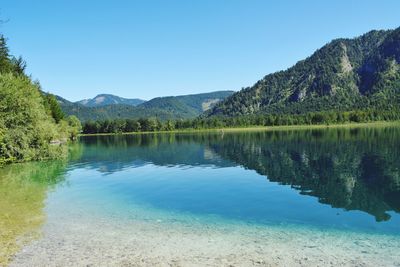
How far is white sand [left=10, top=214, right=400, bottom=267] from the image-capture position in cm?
2009

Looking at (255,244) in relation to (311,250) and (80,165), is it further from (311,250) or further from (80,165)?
(80,165)

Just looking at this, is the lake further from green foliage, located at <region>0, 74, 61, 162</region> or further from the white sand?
green foliage, located at <region>0, 74, 61, 162</region>

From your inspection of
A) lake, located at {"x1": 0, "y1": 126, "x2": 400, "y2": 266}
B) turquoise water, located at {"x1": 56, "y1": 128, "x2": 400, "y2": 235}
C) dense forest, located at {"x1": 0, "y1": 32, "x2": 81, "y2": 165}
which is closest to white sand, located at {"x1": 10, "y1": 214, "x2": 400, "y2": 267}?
lake, located at {"x1": 0, "y1": 126, "x2": 400, "y2": 266}

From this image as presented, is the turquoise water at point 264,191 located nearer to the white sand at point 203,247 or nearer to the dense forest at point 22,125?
the white sand at point 203,247

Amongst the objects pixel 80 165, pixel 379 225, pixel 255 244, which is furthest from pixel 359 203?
pixel 80 165

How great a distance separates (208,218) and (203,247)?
789 cm

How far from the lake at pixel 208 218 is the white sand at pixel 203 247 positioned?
0.06m

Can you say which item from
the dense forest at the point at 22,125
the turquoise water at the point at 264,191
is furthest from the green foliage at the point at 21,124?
the turquoise water at the point at 264,191

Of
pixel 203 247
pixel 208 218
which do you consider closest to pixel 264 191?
pixel 208 218

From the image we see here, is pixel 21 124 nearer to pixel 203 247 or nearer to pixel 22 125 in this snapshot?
pixel 22 125

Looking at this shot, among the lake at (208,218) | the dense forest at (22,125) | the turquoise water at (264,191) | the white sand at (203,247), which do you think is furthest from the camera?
the dense forest at (22,125)

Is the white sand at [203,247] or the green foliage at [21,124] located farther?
the green foliage at [21,124]

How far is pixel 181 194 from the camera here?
139 ft

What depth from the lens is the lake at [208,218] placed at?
69.1 feet
